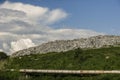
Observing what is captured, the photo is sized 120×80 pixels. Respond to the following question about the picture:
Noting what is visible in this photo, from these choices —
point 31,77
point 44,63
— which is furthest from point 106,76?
point 44,63

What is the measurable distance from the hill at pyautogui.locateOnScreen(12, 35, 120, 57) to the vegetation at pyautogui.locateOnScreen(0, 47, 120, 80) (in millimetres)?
8035

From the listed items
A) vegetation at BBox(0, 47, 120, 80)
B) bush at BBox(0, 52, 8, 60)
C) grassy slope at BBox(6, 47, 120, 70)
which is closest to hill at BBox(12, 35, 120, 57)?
bush at BBox(0, 52, 8, 60)

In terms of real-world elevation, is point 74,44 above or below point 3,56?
above

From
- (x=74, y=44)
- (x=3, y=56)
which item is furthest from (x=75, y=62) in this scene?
(x=3, y=56)

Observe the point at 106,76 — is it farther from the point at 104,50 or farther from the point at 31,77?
the point at 104,50

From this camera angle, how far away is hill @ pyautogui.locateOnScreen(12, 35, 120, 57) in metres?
91.9

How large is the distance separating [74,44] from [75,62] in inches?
940

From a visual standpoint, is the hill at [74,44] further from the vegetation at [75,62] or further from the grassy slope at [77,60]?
the grassy slope at [77,60]

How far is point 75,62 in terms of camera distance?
72.3 meters

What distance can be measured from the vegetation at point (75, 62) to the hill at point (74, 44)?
8035 mm

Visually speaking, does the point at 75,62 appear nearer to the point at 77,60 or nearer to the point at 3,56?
the point at 77,60

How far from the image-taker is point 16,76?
7075cm

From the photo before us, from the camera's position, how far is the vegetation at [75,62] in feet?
213

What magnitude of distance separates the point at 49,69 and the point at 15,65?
10.3 meters
